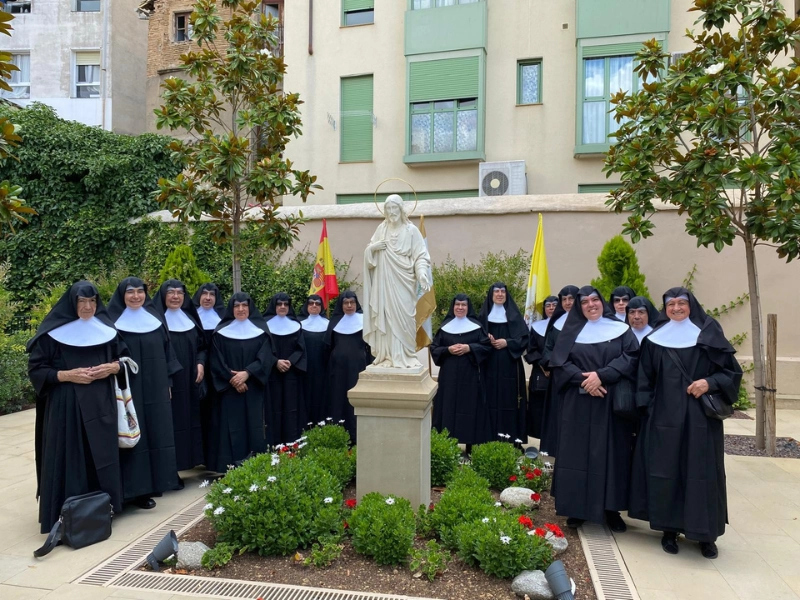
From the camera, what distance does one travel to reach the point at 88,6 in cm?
1992

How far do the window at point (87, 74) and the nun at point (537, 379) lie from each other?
18.6 metres

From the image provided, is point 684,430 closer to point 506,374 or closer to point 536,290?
point 506,374

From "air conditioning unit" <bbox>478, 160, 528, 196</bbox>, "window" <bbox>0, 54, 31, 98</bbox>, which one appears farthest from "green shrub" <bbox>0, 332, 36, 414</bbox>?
"window" <bbox>0, 54, 31, 98</bbox>

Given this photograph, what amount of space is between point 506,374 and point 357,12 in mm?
11777

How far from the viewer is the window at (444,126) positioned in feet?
46.3

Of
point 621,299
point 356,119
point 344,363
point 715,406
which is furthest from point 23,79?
point 715,406

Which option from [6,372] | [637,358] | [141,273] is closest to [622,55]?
[637,358]

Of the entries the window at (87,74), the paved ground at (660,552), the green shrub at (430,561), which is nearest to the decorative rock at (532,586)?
the green shrub at (430,561)

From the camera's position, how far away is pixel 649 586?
12.8 ft

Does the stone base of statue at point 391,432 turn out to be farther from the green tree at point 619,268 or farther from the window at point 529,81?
the window at point 529,81

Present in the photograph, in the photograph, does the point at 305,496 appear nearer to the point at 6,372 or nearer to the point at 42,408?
the point at 42,408

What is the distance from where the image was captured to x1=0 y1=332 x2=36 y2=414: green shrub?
31.4 feet

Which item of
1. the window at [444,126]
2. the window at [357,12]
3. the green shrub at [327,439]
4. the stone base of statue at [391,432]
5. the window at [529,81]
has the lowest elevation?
the green shrub at [327,439]

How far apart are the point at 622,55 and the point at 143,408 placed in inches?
500
